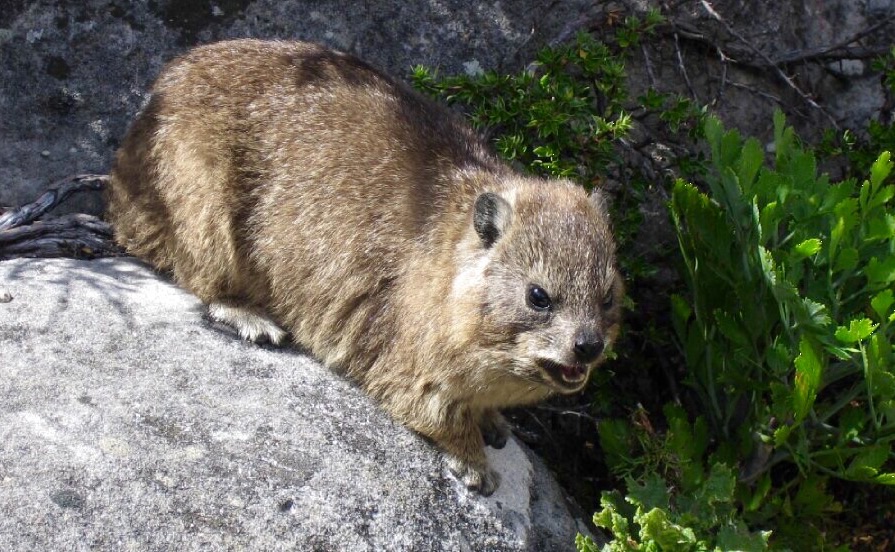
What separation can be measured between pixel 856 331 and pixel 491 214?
148 centimetres

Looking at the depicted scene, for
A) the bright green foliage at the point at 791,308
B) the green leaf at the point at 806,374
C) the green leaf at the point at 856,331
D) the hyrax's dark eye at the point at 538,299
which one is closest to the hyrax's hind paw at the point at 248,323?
the hyrax's dark eye at the point at 538,299

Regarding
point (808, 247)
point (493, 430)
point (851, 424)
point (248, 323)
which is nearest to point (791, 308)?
point (808, 247)

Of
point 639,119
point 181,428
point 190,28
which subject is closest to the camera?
point 181,428

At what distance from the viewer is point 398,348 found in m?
4.37

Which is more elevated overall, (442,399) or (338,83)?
(338,83)

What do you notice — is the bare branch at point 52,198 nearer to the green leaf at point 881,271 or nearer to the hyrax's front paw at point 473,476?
the hyrax's front paw at point 473,476

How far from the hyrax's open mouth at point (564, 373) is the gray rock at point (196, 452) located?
2.18 feet

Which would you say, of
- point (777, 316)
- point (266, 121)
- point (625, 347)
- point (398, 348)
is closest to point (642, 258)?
point (625, 347)

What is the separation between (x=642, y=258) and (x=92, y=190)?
305 cm

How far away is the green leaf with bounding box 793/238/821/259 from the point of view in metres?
3.78

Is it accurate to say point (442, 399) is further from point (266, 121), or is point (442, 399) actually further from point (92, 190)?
point (92, 190)

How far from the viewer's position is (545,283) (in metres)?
3.91

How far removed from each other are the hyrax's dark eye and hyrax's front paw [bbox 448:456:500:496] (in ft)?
2.50

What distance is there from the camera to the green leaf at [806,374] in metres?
3.79
